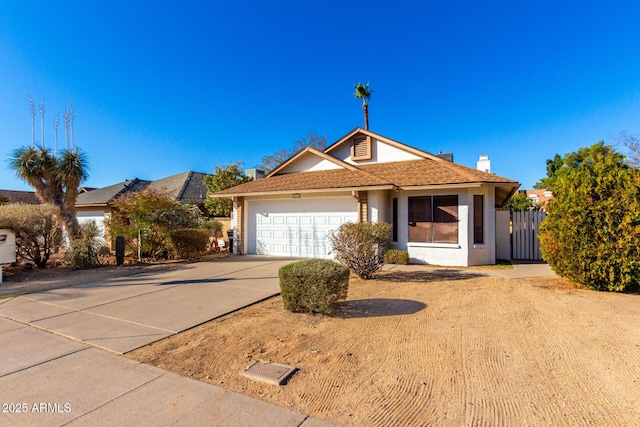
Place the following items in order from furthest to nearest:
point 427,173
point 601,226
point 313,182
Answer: point 313,182
point 427,173
point 601,226

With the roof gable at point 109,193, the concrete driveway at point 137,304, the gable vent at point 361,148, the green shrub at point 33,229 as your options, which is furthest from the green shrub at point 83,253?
the gable vent at point 361,148

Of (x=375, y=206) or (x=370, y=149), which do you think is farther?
(x=370, y=149)

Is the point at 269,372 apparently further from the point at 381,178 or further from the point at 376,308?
the point at 381,178

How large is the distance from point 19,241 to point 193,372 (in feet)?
34.6

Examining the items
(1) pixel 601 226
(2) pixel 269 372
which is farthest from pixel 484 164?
(2) pixel 269 372

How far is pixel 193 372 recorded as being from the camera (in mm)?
3637

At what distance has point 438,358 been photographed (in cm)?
388

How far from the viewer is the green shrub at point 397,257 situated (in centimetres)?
1135

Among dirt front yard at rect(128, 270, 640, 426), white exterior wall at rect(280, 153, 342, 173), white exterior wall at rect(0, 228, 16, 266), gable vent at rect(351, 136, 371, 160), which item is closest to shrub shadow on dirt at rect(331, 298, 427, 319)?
dirt front yard at rect(128, 270, 640, 426)

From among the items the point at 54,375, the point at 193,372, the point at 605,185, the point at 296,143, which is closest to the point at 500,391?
the point at 193,372

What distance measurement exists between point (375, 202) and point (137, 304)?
7989 millimetres

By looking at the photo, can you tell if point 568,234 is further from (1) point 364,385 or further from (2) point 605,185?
(1) point 364,385

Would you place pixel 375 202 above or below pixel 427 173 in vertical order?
below

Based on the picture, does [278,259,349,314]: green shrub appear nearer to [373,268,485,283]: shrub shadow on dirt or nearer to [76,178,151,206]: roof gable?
[373,268,485,283]: shrub shadow on dirt
